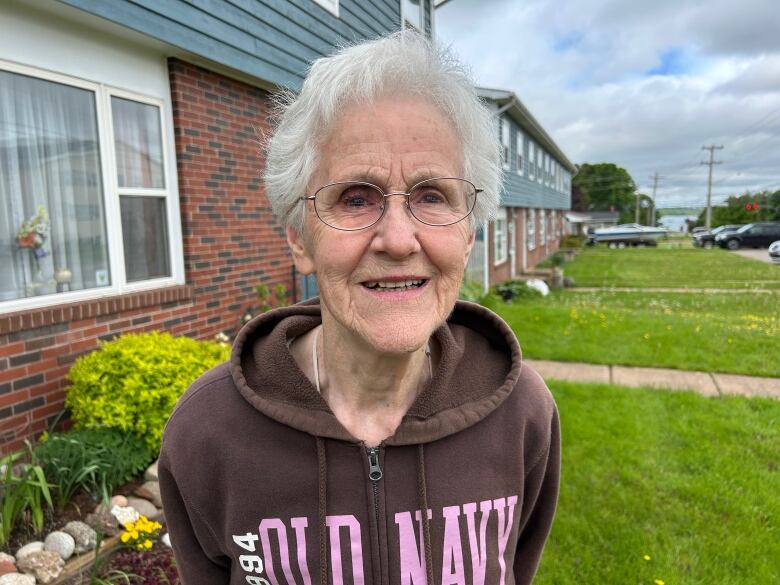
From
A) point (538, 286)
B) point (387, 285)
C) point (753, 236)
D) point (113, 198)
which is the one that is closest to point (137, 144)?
point (113, 198)

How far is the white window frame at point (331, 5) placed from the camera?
6133 mm

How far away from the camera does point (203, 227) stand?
476 centimetres

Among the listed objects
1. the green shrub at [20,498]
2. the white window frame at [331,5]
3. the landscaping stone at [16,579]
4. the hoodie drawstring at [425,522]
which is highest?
the white window frame at [331,5]

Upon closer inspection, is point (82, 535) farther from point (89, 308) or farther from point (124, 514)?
point (89, 308)

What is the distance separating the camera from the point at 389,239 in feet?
3.70

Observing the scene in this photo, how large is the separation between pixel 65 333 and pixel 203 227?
1556mm

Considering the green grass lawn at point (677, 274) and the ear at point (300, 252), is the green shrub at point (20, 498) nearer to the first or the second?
the ear at point (300, 252)

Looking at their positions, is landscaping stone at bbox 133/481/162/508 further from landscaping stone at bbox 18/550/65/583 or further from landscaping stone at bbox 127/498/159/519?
landscaping stone at bbox 18/550/65/583

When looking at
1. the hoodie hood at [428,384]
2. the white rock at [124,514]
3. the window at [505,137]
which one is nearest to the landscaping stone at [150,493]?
the white rock at [124,514]

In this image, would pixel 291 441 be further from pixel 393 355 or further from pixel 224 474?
pixel 393 355

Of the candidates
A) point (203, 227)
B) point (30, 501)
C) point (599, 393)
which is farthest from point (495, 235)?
point (30, 501)

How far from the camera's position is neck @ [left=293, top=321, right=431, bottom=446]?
4.40 ft

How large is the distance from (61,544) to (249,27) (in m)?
4.44

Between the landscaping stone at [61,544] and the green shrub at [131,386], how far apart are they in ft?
2.40
